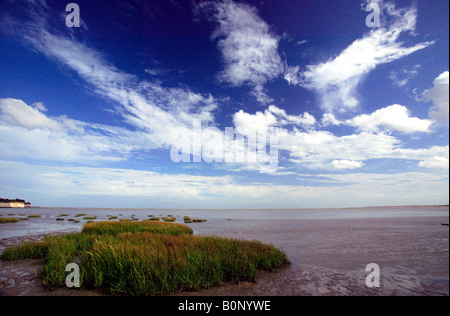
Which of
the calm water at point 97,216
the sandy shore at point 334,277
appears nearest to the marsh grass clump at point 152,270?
the sandy shore at point 334,277

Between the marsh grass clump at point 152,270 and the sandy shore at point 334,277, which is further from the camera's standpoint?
the sandy shore at point 334,277

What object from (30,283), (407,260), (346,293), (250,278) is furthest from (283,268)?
(30,283)

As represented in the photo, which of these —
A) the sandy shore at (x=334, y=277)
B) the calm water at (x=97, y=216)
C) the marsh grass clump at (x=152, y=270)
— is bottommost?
the calm water at (x=97, y=216)

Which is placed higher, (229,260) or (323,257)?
(229,260)

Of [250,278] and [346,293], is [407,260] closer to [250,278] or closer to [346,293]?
[346,293]

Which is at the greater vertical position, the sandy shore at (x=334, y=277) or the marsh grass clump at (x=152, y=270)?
the marsh grass clump at (x=152, y=270)

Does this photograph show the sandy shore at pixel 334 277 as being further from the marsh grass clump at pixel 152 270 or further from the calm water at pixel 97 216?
the calm water at pixel 97 216

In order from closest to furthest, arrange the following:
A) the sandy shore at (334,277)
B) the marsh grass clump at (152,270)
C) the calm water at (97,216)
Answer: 1. the marsh grass clump at (152,270)
2. the sandy shore at (334,277)
3. the calm water at (97,216)
